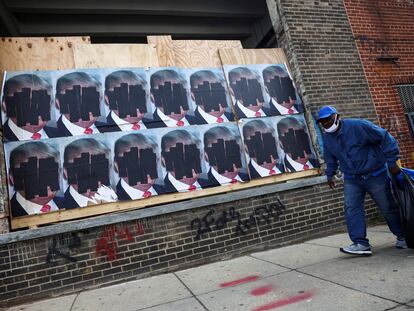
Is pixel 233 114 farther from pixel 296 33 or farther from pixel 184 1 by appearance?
pixel 184 1

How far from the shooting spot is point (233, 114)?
5.51 meters

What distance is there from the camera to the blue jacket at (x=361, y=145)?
3.77 metres

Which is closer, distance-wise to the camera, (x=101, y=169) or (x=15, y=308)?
(x=15, y=308)

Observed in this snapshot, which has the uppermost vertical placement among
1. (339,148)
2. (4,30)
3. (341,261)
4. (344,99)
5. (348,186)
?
(4,30)

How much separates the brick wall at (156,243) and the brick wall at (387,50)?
2274mm

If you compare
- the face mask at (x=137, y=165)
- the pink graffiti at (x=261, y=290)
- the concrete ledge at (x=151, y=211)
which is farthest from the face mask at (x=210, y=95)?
the pink graffiti at (x=261, y=290)

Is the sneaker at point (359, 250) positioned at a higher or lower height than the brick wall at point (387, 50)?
lower

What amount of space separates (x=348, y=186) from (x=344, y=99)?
266cm

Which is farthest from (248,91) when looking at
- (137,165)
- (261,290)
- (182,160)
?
(261,290)

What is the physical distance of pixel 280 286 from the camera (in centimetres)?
325

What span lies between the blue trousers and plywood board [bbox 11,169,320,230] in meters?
1.60

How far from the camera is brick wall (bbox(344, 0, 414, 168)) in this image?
6.54 meters

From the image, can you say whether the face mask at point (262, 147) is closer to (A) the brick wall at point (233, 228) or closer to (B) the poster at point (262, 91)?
(B) the poster at point (262, 91)

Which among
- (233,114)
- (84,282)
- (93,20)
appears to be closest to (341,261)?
(233,114)
